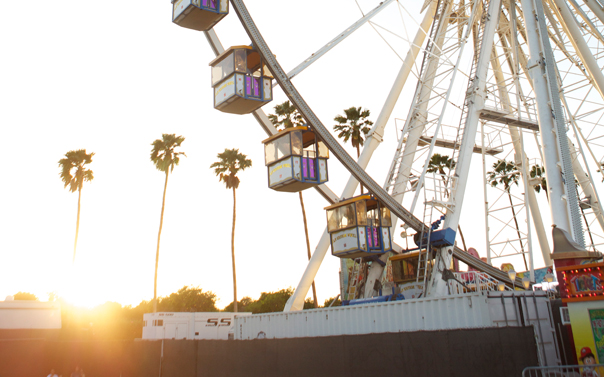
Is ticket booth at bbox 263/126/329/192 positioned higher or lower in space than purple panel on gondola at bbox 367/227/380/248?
higher

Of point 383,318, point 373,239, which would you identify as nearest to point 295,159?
point 373,239

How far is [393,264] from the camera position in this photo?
21.3m

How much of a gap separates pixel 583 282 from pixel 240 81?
10846 millimetres

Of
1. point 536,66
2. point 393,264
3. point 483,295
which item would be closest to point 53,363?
point 393,264

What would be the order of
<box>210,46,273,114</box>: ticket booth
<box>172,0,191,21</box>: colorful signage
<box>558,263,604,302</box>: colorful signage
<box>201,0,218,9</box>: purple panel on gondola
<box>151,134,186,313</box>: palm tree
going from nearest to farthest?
<box>558,263,604,302</box>: colorful signage < <box>210,46,273,114</box>: ticket booth < <box>172,0,191,21</box>: colorful signage < <box>201,0,218,9</box>: purple panel on gondola < <box>151,134,186,313</box>: palm tree

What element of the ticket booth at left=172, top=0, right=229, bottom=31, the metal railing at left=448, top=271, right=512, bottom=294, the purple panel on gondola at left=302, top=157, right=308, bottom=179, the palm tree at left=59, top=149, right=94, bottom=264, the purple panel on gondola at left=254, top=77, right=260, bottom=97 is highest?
the palm tree at left=59, top=149, right=94, bottom=264

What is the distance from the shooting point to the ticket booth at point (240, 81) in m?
15.3

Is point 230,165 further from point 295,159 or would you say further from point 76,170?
point 295,159

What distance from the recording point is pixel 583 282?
10.3m

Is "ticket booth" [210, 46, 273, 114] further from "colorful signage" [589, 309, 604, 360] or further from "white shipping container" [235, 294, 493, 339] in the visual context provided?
"colorful signage" [589, 309, 604, 360]

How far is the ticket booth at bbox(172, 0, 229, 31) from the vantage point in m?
16.0

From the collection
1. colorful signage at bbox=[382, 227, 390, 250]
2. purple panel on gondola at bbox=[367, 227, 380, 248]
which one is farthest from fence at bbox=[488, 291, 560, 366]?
colorful signage at bbox=[382, 227, 390, 250]

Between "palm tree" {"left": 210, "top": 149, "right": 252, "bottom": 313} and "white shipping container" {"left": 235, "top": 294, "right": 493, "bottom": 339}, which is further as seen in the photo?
"palm tree" {"left": 210, "top": 149, "right": 252, "bottom": 313}

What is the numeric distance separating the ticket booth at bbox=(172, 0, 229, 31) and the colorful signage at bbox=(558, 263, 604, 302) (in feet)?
42.0
